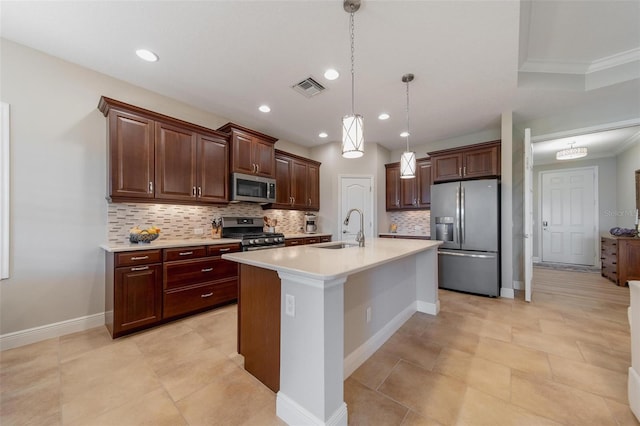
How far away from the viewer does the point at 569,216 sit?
19.4 ft

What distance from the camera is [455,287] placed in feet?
12.8

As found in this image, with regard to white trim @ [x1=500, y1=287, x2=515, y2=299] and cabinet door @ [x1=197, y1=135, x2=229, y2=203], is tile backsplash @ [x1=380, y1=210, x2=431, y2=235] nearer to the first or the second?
white trim @ [x1=500, y1=287, x2=515, y2=299]

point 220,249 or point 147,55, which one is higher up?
point 147,55

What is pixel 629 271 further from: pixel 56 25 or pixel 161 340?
pixel 56 25

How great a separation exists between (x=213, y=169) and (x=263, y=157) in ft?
2.81

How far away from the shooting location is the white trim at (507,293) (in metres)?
3.61

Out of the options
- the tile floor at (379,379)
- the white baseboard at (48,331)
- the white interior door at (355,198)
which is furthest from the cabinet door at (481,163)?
the white baseboard at (48,331)

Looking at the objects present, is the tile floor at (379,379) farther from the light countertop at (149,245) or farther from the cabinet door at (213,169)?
the cabinet door at (213,169)

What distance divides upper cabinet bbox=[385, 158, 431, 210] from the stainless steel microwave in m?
2.66

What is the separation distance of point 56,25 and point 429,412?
13.3 ft

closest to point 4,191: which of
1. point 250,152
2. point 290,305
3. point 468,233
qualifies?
point 250,152

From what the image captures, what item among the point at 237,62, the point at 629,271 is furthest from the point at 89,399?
the point at 629,271

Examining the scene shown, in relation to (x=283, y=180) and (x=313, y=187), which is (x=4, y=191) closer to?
(x=283, y=180)

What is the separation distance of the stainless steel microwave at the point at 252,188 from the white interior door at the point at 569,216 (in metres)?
6.91
